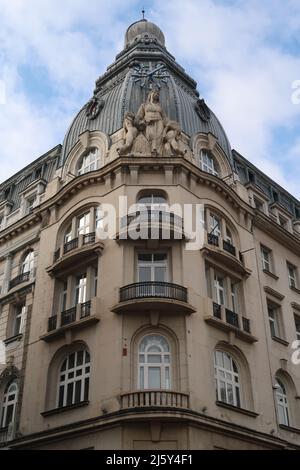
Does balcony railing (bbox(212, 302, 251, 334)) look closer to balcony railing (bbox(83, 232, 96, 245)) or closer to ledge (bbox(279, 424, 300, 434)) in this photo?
ledge (bbox(279, 424, 300, 434))

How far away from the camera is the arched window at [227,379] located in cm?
2328

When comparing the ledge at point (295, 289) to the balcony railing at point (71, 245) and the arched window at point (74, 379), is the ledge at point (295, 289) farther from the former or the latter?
the arched window at point (74, 379)

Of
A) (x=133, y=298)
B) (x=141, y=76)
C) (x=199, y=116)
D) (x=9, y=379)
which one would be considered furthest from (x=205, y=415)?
(x=141, y=76)

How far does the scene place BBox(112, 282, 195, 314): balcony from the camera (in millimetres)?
22156

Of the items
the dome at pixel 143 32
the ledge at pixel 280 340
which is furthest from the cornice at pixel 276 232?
the dome at pixel 143 32

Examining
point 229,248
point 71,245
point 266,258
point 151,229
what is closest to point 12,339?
point 71,245

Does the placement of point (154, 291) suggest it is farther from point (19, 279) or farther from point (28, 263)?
point (28, 263)

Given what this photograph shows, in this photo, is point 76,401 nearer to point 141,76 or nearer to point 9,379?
point 9,379

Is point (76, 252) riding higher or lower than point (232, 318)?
higher

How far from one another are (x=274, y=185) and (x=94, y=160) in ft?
46.5

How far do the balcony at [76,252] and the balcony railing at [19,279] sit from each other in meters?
2.79

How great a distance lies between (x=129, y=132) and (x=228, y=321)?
1127cm

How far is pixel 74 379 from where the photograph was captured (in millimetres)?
23641

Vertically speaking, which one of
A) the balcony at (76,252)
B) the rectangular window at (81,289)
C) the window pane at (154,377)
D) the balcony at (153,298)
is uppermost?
the balcony at (76,252)
